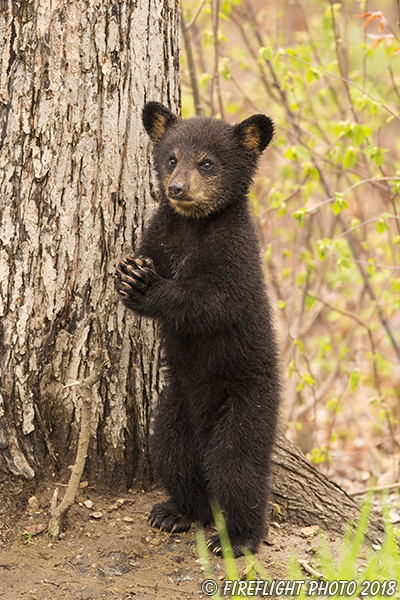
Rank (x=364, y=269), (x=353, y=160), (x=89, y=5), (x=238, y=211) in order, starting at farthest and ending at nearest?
(x=364, y=269) < (x=353, y=160) < (x=238, y=211) < (x=89, y=5)

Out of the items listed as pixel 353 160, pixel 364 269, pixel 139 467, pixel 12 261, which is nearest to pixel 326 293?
pixel 364 269

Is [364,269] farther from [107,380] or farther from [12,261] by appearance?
[12,261]

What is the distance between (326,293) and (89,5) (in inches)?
211

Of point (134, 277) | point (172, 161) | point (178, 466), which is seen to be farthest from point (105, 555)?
point (172, 161)

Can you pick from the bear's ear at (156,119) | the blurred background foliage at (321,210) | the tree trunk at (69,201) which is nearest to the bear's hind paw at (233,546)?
the tree trunk at (69,201)

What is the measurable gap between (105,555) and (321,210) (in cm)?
489

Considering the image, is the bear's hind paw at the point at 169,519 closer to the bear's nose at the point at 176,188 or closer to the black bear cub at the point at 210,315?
the black bear cub at the point at 210,315

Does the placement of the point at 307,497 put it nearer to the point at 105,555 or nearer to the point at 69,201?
the point at 105,555

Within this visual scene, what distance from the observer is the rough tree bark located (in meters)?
3.39

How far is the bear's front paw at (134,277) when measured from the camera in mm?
3463

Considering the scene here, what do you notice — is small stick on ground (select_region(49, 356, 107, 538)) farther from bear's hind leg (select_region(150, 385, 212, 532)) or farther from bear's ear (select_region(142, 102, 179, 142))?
bear's ear (select_region(142, 102, 179, 142))

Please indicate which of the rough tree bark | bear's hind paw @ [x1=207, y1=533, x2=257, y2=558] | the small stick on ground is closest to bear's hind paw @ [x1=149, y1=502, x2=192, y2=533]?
bear's hind paw @ [x1=207, y1=533, x2=257, y2=558]

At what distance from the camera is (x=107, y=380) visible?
152 inches

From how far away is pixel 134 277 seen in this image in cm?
347
